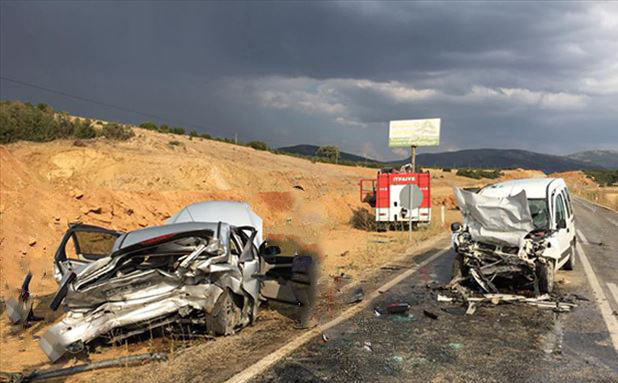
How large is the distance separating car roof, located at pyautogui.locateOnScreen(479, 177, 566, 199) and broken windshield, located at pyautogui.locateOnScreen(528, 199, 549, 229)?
11cm

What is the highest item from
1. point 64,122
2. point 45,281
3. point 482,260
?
point 64,122

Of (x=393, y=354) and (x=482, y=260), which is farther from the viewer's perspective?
(x=482, y=260)

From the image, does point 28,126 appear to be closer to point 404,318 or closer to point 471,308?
point 404,318

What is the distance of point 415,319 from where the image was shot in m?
7.36

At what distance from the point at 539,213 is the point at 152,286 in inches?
A: 303

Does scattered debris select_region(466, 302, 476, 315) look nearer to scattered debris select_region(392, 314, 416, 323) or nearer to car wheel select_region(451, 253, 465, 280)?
scattered debris select_region(392, 314, 416, 323)

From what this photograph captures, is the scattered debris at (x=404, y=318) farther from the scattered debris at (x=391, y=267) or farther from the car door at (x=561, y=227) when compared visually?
the scattered debris at (x=391, y=267)

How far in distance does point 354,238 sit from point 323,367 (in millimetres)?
14021

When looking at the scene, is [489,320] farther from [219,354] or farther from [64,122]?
[64,122]

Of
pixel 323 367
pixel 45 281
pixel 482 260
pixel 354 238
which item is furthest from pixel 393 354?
pixel 354 238

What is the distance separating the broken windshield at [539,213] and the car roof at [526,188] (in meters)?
0.11

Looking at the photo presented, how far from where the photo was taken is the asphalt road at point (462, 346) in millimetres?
5090

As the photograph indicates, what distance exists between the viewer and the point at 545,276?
8422 mm

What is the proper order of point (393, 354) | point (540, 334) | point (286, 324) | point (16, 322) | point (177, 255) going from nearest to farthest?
point (393, 354) < point (177, 255) < point (540, 334) < point (286, 324) < point (16, 322)
